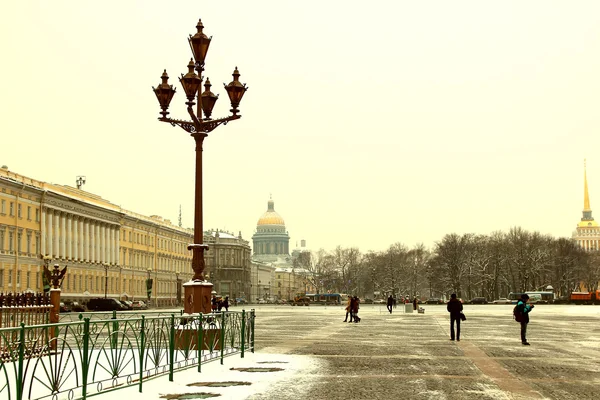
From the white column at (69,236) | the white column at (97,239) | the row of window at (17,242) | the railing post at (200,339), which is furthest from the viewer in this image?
the white column at (97,239)

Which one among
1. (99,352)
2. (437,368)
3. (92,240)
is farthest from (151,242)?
(99,352)

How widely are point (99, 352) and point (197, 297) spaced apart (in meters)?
8.18

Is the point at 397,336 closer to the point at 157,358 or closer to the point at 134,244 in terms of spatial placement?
the point at 157,358

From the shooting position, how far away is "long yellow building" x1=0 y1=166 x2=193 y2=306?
7688 centimetres

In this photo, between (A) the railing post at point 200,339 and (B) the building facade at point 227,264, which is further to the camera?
(B) the building facade at point 227,264

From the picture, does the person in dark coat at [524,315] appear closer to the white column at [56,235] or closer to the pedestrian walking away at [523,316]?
the pedestrian walking away at [523,316]

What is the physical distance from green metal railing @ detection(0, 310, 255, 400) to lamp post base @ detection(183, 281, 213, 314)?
99.1 inches

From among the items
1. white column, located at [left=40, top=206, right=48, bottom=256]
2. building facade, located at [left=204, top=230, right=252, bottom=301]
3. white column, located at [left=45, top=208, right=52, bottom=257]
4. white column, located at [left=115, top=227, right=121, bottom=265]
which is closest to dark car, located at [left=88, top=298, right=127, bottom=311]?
white column, located at [left=40, top=206, right=48, bottom=256]

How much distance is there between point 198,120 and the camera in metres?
22.1

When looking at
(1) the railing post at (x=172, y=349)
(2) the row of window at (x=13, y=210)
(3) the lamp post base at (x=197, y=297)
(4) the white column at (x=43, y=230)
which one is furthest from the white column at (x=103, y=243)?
(1) the railing post at (x=172, y=349)

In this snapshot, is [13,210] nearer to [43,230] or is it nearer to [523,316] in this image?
[43,230]

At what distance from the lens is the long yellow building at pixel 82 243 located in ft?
252

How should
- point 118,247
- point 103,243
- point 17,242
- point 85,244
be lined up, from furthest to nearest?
point 118,247
point 103,243
point 85,244
point 17,242

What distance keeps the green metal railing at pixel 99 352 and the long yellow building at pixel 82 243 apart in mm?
58094
